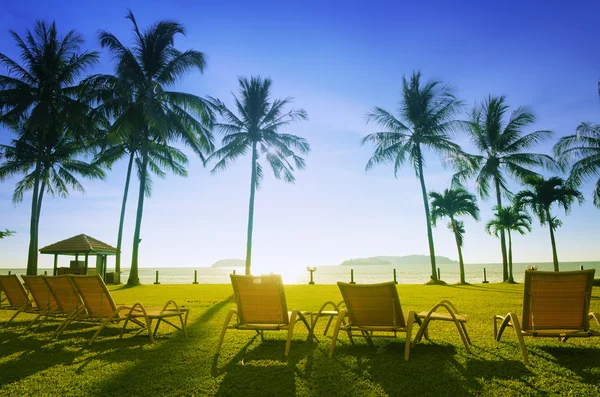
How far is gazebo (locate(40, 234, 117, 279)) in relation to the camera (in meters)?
23.5

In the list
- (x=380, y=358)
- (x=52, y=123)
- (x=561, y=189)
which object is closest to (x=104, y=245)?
(x=52, y=123)

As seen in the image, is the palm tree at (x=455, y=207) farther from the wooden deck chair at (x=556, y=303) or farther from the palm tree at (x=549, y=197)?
the wooden deck chair at (x=556, y=303)

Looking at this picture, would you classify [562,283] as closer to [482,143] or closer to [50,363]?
[50,363]

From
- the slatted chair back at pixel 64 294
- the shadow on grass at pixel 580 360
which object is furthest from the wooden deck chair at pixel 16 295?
the shadow on grass at pixel 580 360

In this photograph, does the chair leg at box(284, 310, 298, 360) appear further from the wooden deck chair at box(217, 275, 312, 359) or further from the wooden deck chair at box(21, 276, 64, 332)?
the wooden deck chair at box(21, 276, 64, 332)

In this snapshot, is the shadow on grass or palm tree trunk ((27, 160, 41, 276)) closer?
the shadow on grass

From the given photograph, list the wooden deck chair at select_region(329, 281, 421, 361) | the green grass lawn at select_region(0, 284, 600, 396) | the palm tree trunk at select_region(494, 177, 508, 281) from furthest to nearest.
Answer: the palm tree trunk at select_region(494, 177, 508, 281), the wooden deck chair at select_region(329, 281, 421, 361), the green grass lawn at select_region(0, 284, 600, 396)

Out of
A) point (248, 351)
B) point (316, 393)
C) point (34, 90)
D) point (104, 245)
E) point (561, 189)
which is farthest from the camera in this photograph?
point (104, 245)

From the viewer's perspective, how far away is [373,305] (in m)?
4.65

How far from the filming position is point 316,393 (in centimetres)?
346

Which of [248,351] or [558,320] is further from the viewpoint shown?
[248,351]

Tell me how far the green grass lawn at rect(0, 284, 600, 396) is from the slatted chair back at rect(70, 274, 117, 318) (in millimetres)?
392

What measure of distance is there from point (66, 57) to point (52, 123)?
354cm

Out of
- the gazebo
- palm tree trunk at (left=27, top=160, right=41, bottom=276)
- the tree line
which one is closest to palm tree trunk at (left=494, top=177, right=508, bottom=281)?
the tree line
